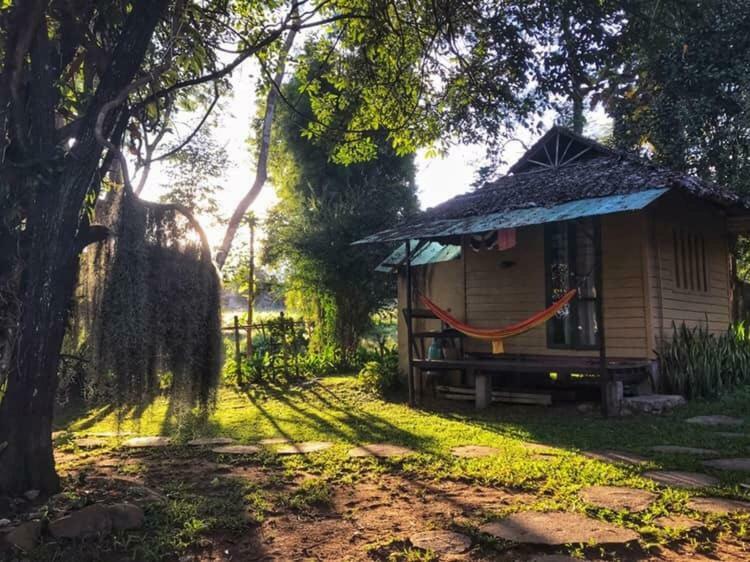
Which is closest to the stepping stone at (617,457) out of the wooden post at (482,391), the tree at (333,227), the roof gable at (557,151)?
the wooden post at (482,391)

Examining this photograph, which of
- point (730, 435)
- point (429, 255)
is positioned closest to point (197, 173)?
point (429, 255)

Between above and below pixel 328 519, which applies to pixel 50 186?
above

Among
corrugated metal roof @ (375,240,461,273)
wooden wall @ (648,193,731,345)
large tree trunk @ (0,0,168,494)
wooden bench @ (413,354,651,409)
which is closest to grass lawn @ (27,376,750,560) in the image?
large tree trunk @ (0,0,168,494)

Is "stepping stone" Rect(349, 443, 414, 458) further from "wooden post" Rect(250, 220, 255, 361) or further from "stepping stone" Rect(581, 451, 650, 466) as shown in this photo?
"wooden post" Rect(250, 220, 255, 361)

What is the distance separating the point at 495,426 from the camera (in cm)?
582

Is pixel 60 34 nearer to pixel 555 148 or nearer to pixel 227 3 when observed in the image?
pixel 227 3

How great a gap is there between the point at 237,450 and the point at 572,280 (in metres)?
5.02

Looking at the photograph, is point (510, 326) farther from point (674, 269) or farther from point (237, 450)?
point (237, 450)

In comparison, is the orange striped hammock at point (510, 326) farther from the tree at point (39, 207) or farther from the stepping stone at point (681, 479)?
the tree at point (39, 207)

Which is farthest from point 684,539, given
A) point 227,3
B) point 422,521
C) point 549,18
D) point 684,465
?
point 227,3

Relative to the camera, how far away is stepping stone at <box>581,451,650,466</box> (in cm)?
402

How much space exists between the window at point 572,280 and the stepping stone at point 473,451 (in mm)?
3349

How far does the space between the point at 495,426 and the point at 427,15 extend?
4253 mm

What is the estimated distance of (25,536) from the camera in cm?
264
